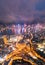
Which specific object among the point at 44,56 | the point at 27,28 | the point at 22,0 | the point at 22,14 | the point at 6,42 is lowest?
the point at 44,56

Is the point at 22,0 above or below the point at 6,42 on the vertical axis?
above

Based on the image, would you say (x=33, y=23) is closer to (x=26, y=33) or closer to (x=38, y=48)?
(x=26, y=33)

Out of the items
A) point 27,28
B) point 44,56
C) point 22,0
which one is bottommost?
point 44,56

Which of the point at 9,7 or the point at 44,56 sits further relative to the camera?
the point at 9,7

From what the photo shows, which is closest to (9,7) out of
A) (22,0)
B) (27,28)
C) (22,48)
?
(22,0)

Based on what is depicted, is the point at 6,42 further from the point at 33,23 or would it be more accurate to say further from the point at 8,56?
the point at 33,23

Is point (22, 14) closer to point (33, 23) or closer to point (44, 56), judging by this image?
point (33, 23)

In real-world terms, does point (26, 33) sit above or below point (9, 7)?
below

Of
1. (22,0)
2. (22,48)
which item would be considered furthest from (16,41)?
(22,0)
